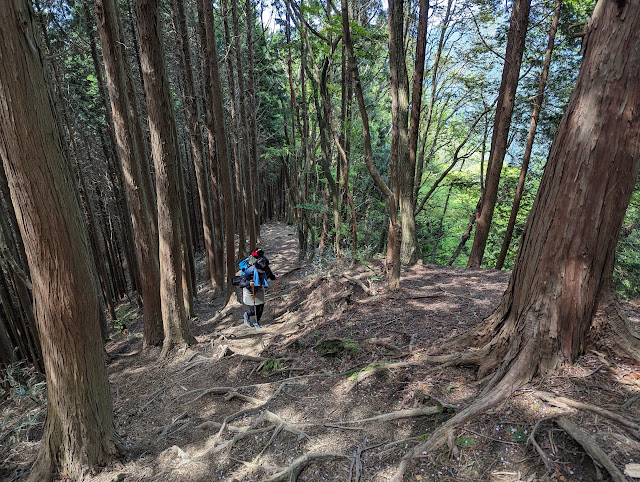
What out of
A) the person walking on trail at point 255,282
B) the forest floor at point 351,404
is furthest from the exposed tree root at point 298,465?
the person walking on trail at point 255,282

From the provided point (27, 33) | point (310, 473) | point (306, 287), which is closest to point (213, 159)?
point (306, 287)

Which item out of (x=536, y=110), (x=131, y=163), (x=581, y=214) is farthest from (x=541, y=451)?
(x=536, y=110)

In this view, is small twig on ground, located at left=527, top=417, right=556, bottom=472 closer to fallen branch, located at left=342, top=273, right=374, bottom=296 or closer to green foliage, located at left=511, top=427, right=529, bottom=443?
green foliage, located at left=511, top=427, right=529, bottom=443

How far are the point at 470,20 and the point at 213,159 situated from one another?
11712 millimetres

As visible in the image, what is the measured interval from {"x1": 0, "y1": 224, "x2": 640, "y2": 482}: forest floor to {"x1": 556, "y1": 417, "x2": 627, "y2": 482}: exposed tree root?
5 centimetres

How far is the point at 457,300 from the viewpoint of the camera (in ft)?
20.0

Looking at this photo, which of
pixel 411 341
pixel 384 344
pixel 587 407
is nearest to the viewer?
pixel 587 407

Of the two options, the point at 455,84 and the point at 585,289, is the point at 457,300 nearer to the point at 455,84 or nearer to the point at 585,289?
the point at 585,289

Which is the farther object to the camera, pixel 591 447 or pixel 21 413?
pixel 21 413

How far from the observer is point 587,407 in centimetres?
238

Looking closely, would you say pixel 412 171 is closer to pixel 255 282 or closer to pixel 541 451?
pixel 255 282

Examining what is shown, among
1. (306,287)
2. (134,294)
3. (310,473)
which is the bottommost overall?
(134,294)

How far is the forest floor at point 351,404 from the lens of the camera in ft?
7.74

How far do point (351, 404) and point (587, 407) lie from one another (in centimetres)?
226
